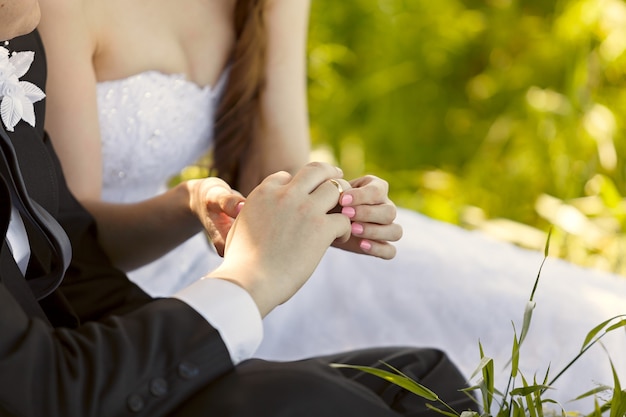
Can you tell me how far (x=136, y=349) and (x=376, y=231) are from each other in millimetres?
427

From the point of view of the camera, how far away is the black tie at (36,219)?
36.9 inches

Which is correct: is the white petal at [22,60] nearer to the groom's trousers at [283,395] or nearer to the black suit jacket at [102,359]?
the black suit jacket at [102,359]

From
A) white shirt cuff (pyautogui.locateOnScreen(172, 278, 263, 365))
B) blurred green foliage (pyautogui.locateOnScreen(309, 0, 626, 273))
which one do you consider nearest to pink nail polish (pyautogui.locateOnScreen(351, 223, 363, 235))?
white shirt cuff (pyautogui.locateOnScreen(172, 278, 263, 365))

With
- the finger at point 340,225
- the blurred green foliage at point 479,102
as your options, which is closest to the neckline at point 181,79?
the finger at point 340,225

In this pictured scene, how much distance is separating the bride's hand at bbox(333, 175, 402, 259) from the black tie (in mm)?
350

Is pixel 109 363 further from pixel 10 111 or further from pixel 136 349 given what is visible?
pixel 10 111

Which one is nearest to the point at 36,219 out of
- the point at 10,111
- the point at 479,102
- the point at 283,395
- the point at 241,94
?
the point at 10,111

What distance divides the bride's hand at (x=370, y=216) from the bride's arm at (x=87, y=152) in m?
0.35

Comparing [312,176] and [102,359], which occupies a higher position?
[312,176]

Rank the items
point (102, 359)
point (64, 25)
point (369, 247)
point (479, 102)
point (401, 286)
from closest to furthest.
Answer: point (102, 359) → point (369, 247) → point (64, 25) → point (401, 286) → point (479, 102)

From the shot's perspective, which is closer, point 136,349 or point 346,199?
point 136,349

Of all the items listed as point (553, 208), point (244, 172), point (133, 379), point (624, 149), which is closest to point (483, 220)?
point (553, 208)

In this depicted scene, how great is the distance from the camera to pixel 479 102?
368 cm

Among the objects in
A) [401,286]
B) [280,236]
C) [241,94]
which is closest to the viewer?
[280,236]
